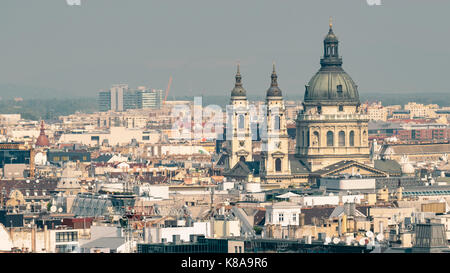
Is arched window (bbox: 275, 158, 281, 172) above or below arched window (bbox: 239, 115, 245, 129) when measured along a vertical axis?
below

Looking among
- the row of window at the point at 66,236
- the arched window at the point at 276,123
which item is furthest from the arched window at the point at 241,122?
the row of window at the point at 66,236

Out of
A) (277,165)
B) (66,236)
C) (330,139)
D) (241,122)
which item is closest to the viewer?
(66,236)

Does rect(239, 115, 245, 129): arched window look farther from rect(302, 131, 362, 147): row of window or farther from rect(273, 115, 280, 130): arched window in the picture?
rect(273, 115, 280, 130): arched window

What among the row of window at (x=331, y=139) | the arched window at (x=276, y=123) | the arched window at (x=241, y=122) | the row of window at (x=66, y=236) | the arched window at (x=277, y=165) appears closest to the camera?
the row of window at (x=66, y=236)

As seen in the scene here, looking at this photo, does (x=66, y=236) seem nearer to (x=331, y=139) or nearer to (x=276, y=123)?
(x=276, y=123)

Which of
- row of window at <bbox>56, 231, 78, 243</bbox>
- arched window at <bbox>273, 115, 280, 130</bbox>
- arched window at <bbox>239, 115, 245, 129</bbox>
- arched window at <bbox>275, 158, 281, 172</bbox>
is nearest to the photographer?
row of window at <bbox>56, 231, 78, 243</bbox>

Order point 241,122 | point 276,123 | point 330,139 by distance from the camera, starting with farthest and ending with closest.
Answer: point 241,122, point 330,139, point 276,123

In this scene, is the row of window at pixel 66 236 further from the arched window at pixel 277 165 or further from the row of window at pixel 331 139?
the row of window at pixel 331 139

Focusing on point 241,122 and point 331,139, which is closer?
point 331,139

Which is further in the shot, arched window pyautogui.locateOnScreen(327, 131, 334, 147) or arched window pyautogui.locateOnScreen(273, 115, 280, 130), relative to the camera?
arched window pyautogui.locateOnScreen(327, 131, 334, 147)

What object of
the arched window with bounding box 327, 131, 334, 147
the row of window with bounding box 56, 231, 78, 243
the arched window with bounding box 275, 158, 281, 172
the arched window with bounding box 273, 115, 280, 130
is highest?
the arched window with bounding box 273, 115, 280, 130

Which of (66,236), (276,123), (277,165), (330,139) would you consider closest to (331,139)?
(330,139)


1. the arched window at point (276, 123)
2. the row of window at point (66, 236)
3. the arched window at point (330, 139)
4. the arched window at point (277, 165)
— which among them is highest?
the arched window at point (276, 123)

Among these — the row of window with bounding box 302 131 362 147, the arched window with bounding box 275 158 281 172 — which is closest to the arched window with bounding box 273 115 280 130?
the arched window with bounding box 275 158 281 172
